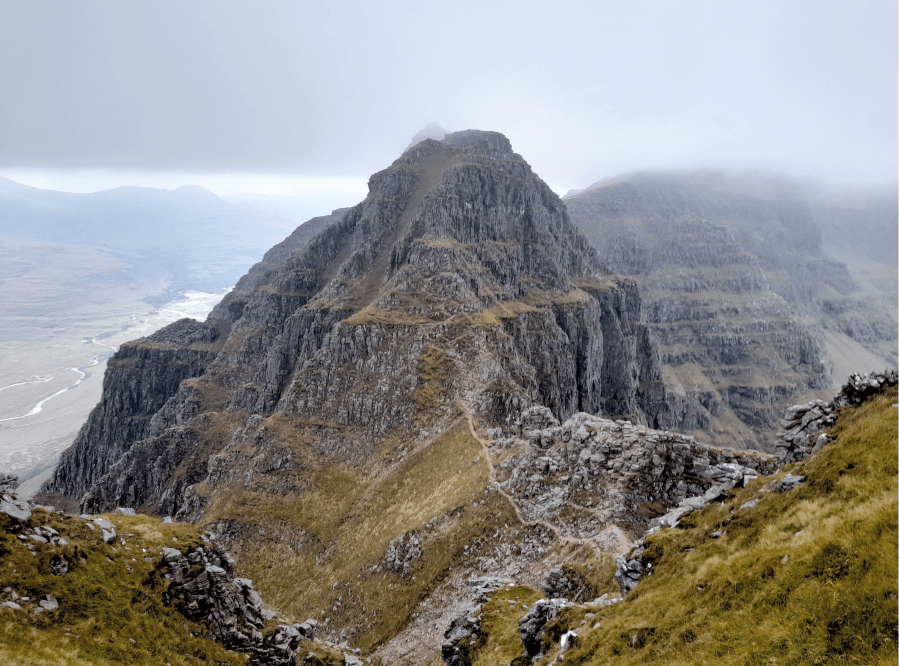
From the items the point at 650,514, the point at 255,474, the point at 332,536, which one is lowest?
the point at 332,536

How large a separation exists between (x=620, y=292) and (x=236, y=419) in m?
138

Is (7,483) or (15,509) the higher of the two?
(15,509)

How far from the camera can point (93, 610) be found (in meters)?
21.5

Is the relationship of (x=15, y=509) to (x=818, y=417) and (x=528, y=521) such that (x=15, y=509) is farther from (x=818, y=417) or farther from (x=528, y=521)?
(x=818, y=417)

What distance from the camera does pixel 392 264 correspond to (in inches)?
4653

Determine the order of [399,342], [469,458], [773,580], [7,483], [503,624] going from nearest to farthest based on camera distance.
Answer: [773,580] < [7,483] < [503,624] < [469,458] < [399,342]

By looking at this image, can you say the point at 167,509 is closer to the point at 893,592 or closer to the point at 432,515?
the point at 432,515

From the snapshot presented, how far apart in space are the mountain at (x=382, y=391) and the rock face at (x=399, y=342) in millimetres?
558

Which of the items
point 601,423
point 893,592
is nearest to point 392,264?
point 601,423

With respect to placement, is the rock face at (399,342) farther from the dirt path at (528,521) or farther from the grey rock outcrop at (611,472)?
the grey rock outcrop at (611,472)

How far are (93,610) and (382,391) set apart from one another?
195 ft

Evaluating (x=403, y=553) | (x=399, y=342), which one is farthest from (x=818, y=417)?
(x=399, y=342)

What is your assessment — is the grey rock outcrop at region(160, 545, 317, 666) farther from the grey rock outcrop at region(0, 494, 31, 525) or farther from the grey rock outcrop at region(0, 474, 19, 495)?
the grey rock outcrop at region(0, 474, 19, 495)

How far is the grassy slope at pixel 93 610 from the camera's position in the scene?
61.5 ft
